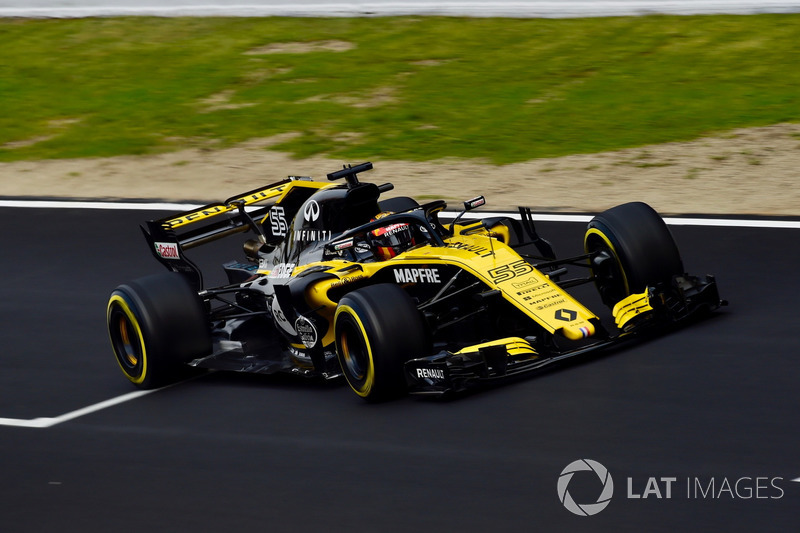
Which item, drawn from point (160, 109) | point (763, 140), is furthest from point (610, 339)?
point (160, 109)

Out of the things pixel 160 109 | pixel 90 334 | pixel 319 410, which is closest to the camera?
pixel 319 410

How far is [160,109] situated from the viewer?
20.1 m

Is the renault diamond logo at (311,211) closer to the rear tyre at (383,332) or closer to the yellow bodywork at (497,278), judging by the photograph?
the yellow bodywork at (497,278)

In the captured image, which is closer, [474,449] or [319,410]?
[474,449]

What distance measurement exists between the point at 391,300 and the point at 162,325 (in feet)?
6.49

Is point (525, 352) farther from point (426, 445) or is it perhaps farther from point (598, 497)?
point (598, 497)

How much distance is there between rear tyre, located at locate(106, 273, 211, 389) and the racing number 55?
2275 mm

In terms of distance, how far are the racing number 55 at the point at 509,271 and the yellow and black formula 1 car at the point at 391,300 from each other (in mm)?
12

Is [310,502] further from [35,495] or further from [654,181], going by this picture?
[654,181]

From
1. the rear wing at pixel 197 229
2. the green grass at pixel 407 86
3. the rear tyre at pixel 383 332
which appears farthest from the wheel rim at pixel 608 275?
the green grass at pixel 407 86

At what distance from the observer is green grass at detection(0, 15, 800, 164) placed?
17.2 meters

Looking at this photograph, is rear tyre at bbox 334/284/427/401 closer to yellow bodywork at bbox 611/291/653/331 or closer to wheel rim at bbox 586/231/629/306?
yellow bodywork at bbox 611/291/653/331

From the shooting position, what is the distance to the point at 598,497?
661 centimetres

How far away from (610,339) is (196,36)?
15592mm
